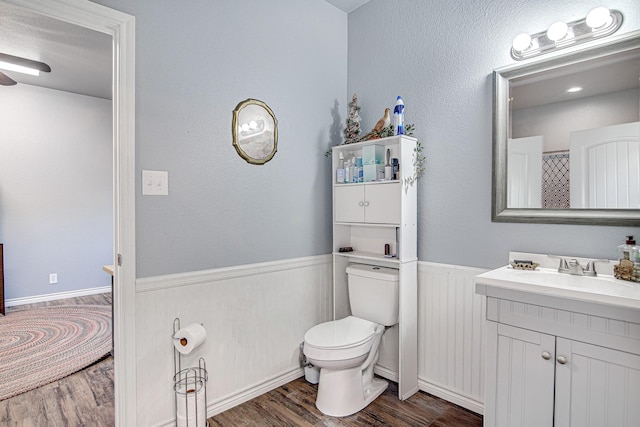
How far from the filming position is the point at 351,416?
1.95 m

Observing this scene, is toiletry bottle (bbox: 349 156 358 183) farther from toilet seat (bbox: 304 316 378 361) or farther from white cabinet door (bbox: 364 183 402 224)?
toilet seat (bbox: 304 316 378 361)

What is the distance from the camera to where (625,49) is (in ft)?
5.04

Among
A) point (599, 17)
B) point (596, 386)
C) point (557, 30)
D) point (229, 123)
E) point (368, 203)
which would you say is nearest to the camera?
point (596, 386)

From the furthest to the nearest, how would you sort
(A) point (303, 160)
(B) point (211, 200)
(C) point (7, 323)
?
(C) point (7, 323), (A) point (303, 160), (B) point (211, 200)

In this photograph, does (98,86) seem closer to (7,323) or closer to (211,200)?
(7,323)

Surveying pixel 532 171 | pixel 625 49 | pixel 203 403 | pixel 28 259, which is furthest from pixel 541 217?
pixel 28 259

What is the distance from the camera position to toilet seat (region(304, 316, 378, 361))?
1900mm

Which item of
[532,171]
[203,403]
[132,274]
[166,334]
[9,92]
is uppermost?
[9,92]

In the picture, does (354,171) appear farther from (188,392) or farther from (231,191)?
(188,392)

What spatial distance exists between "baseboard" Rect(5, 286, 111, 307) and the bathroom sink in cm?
483

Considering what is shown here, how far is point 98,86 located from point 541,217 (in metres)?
4.62

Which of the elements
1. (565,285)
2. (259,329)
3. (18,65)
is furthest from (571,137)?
(18,65)

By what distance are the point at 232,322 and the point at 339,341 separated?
25.0 inches

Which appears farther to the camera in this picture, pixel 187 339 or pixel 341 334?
pixel 341 334
